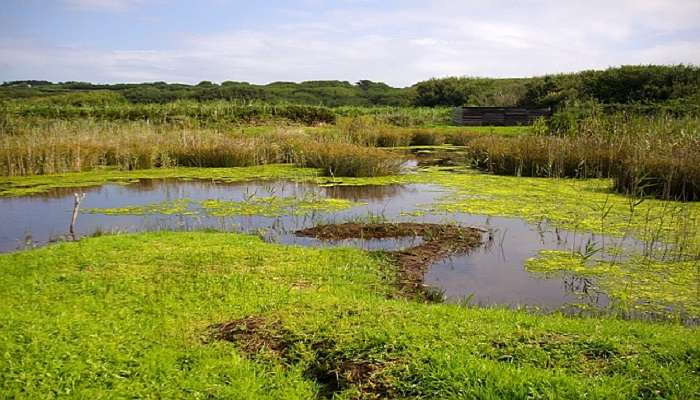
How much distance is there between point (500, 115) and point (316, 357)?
30900 millimetres

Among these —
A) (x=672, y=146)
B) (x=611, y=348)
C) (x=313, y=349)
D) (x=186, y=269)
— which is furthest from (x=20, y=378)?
(x=672, y=146)

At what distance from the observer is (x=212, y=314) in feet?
17.1

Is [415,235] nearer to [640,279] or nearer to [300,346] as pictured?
[640,279]

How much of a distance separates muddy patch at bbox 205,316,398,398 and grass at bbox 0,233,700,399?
0.01 meters

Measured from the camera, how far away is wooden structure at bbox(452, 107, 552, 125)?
32938 mm

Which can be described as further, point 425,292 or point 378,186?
point 378,186

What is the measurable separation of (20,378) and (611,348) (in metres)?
4.13

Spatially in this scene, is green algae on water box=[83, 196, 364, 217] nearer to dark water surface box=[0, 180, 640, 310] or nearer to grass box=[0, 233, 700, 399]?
dark water surface box=[0, 180, 640, 310]

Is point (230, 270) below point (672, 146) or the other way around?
below

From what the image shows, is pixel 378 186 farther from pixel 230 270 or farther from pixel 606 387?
pixel 606 387

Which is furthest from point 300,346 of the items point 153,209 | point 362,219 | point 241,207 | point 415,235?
point 153,209

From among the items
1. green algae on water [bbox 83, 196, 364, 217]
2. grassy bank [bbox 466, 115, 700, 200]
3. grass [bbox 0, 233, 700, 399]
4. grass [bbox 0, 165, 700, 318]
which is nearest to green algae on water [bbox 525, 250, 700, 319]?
grass [bbox 0, 165, 700, 318]

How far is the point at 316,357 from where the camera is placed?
447 centimetres

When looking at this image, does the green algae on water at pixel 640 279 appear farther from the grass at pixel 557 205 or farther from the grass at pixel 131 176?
the grass at pixel 131 176
